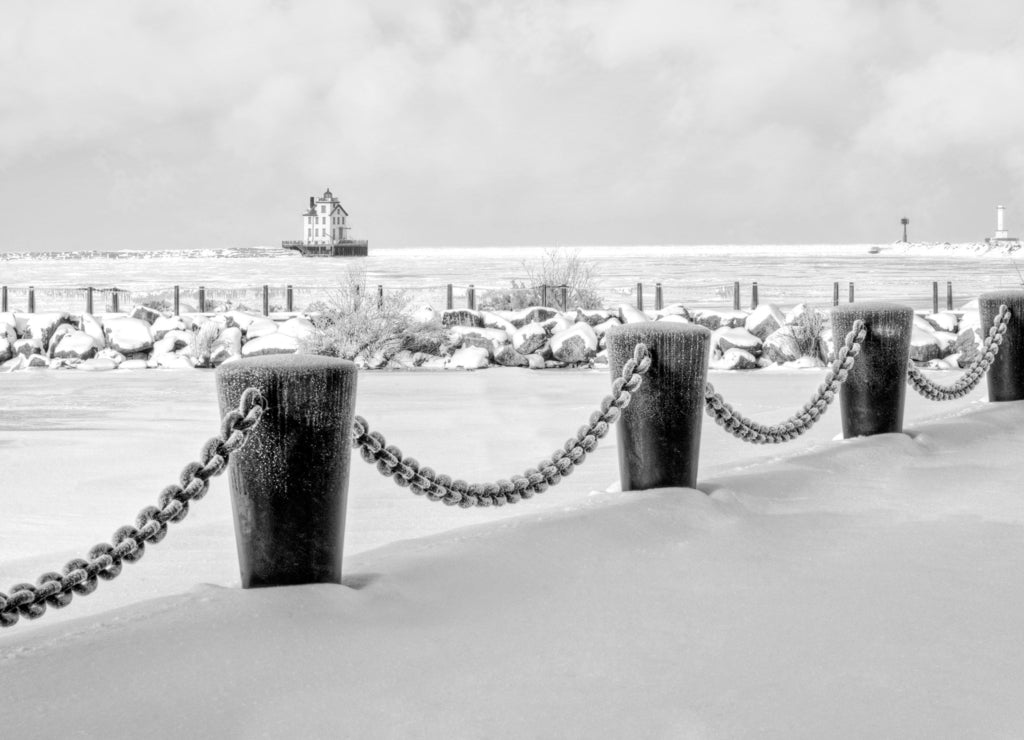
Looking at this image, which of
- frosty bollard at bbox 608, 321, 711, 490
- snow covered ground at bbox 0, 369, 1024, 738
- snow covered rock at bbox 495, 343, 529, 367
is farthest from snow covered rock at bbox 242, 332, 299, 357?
frosty bollard at bbox 608, 321, 711, 490

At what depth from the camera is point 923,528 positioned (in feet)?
17.7

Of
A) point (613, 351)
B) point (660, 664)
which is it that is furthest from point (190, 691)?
point (613, 351)

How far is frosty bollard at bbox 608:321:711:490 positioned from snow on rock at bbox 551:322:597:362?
37.7ft

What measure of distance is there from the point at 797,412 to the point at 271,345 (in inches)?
477

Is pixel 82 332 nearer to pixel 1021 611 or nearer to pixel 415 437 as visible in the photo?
pixel 415 437

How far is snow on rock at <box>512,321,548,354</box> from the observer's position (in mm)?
17531

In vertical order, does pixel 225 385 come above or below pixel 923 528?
above

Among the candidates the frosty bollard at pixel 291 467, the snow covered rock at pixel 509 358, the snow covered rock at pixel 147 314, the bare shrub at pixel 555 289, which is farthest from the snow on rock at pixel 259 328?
the frosty bollard at pixel 291 467

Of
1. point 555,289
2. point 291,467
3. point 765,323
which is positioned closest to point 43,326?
point 555,289

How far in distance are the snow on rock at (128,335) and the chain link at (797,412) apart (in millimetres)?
13056

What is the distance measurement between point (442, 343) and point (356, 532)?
11.7m

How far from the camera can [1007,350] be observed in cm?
971

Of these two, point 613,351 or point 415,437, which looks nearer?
point 613,351

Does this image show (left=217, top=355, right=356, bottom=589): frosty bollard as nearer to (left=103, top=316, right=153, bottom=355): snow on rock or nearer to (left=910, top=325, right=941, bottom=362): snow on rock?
(left=910, top=325, right=941, bottom=362): snow on rock
